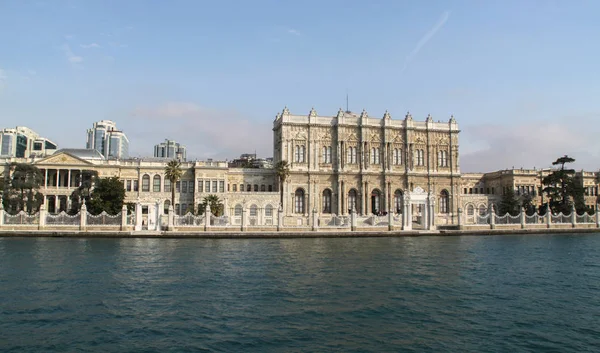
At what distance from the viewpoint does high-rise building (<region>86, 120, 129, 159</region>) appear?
13875 centimetres

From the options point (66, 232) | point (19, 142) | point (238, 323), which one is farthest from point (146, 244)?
point (19, 142)

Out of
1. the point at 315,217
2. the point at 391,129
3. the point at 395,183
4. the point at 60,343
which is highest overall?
the point at 391,129

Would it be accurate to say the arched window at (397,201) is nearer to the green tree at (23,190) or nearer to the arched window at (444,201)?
the arched window at (444,201)

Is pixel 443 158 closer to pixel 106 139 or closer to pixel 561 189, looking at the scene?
pixel 561 189

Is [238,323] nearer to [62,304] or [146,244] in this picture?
[62,304]

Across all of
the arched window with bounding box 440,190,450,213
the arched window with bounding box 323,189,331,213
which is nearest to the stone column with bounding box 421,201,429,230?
the arched window with bounding box 323,189,331,213

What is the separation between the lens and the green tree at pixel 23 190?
45688 mm

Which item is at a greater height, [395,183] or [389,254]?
[395,183]

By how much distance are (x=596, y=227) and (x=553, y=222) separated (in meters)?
4.48

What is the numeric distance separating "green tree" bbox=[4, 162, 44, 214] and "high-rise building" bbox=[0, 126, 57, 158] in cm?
6463

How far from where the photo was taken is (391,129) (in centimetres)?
6219

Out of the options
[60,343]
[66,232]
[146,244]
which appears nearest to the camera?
[60,343]

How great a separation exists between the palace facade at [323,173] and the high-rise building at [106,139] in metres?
79.3

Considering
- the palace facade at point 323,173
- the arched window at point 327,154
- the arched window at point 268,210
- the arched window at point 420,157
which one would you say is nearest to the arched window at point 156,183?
the palace facade at point 323,173
